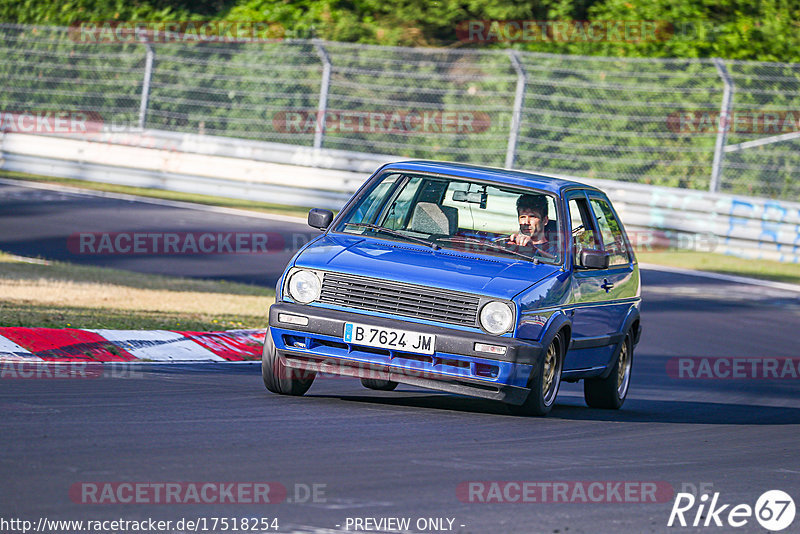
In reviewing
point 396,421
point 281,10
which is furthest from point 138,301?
point 281,10

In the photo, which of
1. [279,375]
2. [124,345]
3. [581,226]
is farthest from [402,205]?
[124,345]

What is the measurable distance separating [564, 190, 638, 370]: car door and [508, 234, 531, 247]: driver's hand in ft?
Result: 1.04

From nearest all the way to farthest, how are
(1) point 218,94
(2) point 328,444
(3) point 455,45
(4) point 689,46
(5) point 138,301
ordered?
(2) point 328,444
(5) point 138,301
(1) point 218,94
(4) point 689,46
(3) point 455,45

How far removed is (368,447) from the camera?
248 inches

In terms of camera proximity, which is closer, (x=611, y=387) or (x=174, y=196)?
(x=611, y=387)

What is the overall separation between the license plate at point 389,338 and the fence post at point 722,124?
1430 cm

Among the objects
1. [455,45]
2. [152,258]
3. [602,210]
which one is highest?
[455,45]

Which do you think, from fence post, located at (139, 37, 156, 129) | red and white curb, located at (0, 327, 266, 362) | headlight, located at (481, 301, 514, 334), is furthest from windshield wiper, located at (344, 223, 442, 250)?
fence post, located at (139, 37, 156, 129)

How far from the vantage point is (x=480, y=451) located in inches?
256

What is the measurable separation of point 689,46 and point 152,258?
14854mm

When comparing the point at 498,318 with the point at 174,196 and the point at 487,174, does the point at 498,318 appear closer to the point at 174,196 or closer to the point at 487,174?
the point at 487,174

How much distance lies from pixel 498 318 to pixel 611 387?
2.25 m

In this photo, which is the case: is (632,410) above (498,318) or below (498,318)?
below

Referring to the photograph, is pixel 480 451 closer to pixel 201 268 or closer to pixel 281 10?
pixel 201 268
